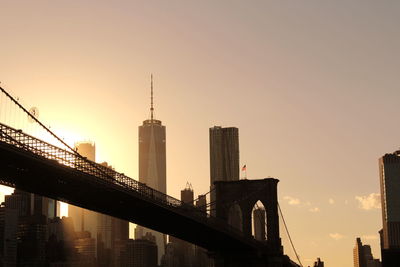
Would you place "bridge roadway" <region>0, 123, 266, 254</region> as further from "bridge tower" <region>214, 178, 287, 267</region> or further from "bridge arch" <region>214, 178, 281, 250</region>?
"bridge arch" <region>214, 178, 281, 250</region>

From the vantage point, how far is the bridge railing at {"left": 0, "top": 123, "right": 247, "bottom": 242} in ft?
174

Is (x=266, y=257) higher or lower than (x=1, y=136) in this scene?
lower

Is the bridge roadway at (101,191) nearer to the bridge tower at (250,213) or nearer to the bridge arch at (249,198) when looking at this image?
the bridge tower at (250,213)

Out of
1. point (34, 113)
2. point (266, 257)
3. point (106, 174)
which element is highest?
point (34, 113)

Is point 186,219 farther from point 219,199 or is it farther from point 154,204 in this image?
point 219,199

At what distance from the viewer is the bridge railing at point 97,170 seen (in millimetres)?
53094

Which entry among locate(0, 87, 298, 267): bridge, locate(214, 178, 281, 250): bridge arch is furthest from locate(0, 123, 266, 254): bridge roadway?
locate(214, 178, 281, 250): bridge arch

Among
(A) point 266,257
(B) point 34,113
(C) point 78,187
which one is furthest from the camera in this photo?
(A) point 266,257

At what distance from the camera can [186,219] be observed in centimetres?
7606

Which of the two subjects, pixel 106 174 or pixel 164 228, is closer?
pixel 106 174

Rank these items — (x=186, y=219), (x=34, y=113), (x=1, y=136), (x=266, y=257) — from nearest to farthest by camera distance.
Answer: (x=1, y=136), (x=34, y=113), (x=186, y=219), (x=266, y=257)

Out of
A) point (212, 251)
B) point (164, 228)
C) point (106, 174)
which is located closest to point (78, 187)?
point (106, 174)

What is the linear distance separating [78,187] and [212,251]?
28.0 metres

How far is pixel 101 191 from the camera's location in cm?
6512
